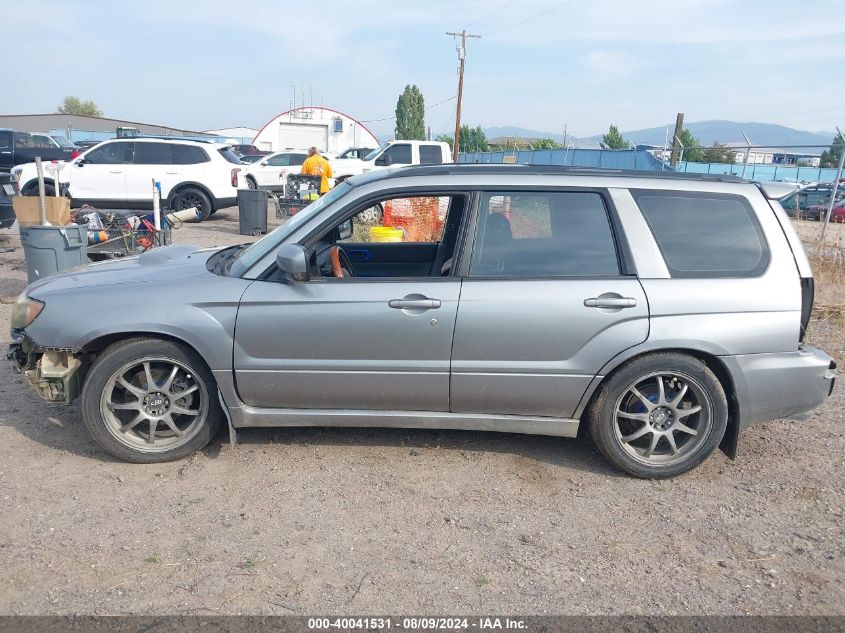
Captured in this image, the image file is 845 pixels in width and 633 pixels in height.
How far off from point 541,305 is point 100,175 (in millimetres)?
13557

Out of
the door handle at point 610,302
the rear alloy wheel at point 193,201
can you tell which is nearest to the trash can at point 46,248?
the door handle at point 610,302

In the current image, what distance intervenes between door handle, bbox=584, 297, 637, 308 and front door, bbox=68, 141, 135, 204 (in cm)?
1347

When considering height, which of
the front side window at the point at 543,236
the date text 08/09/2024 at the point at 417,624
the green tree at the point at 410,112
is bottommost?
the date text 08/09/2024 at the point at 417,624

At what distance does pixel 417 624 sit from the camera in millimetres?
2805

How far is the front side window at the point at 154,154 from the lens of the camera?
48.9 ft

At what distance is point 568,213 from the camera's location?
4.05m

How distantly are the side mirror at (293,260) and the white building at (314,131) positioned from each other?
4962cm

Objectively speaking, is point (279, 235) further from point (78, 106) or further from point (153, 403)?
point (78, 106)

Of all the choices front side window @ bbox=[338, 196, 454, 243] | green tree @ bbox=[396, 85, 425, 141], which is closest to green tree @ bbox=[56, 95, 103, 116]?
green tree @ bbox=[396, 85, 425, 141]

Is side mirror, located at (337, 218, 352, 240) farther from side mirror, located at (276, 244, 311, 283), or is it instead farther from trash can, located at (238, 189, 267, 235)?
trash can, located at (238, 189, 267, 235)

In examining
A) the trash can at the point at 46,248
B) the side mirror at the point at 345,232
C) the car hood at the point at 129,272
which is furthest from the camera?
the trash can at the point at 46,248

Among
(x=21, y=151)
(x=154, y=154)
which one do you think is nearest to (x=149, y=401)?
(x=154, y=154)

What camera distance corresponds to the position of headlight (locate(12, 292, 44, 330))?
4.06 metres

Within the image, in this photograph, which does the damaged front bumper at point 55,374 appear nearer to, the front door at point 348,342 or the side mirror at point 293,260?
the front door at point 348,342
